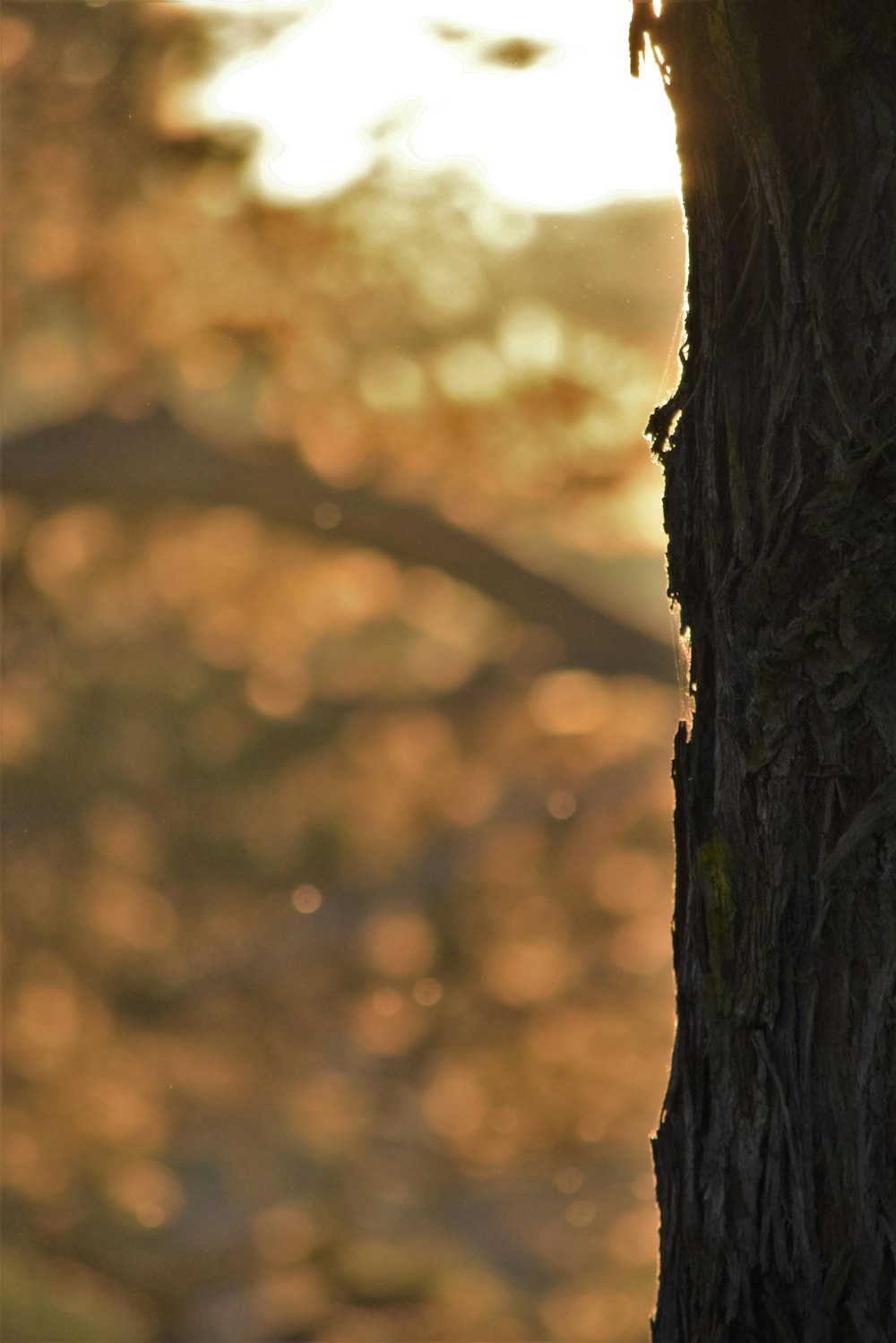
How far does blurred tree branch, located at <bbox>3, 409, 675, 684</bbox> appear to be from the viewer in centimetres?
469

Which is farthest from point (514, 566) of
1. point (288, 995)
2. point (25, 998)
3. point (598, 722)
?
point (25, 998)

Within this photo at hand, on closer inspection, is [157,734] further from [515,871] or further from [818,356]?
[818,356]

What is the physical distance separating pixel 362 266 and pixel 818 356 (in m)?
3.73

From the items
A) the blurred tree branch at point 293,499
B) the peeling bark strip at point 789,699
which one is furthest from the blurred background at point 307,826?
the peeling bark strip at point 789,699

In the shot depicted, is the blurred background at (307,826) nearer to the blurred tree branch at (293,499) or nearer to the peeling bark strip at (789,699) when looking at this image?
the blurred tree branch at (293,499)

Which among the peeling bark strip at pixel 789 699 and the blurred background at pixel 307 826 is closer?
the peeling bark strip at pixel 789 699

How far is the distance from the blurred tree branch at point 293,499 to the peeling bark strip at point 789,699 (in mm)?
3396

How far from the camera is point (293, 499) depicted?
4.78 metres

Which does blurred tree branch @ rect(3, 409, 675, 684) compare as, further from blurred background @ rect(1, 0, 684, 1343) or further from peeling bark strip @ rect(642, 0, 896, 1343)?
peeling bark strip @ rect(642, 0, 896, 1343)

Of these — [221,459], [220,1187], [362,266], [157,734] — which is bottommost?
[220,1187]

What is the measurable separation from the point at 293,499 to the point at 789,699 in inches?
151

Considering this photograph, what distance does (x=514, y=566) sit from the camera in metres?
4.68

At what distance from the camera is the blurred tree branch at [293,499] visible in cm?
469

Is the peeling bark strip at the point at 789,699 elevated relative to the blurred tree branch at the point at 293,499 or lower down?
lower down
